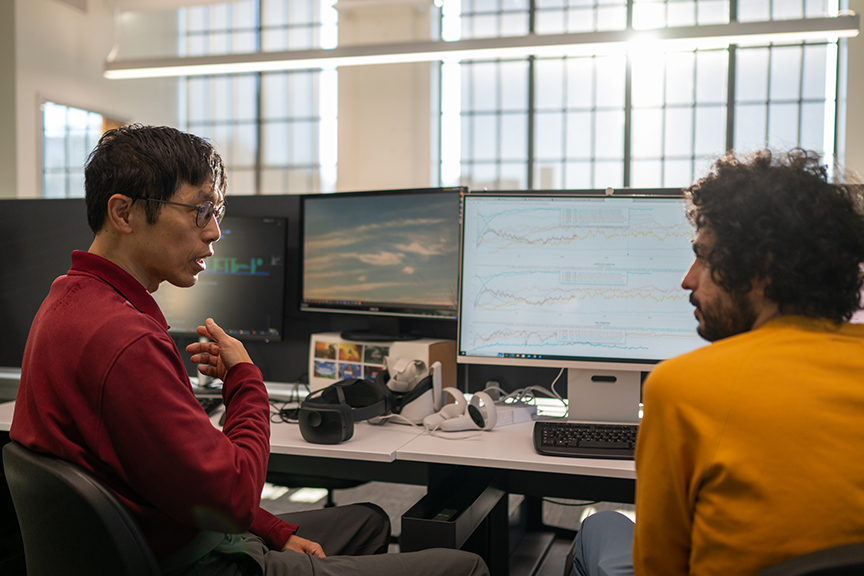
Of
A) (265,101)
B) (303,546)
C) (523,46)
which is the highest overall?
(265,101)

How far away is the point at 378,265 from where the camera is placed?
191cm

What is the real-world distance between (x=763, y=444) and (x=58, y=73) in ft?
24.1

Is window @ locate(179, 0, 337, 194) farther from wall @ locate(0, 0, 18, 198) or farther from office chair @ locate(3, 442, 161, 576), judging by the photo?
office chair @ locate(3, 442, 161, 576)

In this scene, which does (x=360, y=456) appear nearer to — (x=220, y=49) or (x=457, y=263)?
(x=457, y=263)

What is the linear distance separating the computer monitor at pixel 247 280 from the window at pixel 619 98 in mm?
5643

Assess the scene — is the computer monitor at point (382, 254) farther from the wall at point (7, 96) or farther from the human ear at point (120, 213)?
the wall at point (7, 96)

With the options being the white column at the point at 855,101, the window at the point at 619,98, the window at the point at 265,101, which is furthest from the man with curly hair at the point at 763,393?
the window at the point at 265,101

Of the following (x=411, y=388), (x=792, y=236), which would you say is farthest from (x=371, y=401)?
(x=792, y=236)

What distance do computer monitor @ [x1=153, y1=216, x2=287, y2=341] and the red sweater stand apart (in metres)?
1.09

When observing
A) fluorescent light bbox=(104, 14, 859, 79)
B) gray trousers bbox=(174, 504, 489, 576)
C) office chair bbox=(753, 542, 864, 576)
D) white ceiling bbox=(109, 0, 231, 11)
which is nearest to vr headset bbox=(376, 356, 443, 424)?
gray trousers bbox=(174, 504, 489, 576)

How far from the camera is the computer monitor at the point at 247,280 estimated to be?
2.01 metres

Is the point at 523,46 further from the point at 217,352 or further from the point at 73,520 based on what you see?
the point at 73,520

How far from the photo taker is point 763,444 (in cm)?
66

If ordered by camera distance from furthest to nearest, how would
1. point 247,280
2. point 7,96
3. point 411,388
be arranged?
point 7,96 < point 247,280 < point 411,388
